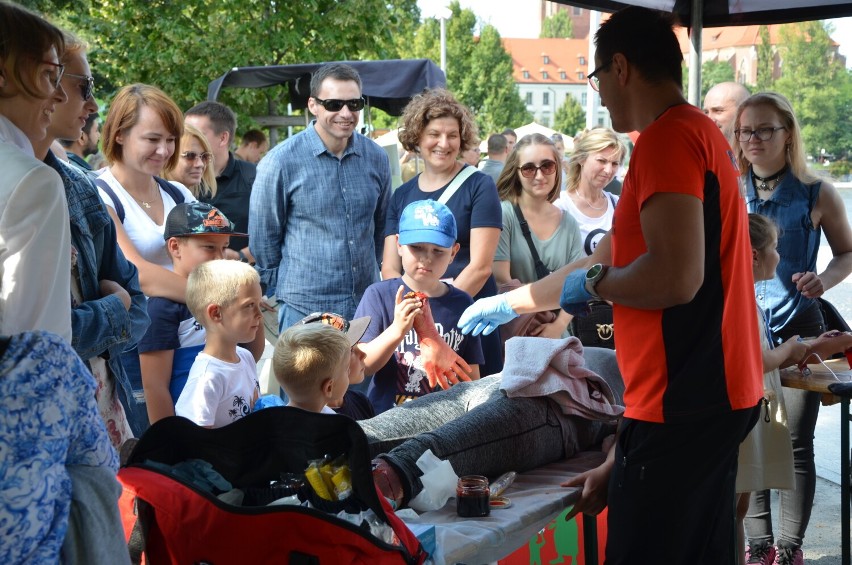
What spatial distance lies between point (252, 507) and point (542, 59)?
11962cm

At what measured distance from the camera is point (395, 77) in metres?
9.48

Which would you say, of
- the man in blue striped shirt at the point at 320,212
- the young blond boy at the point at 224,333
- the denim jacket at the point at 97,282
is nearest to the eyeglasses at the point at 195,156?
the man in blue striped shirt at the point at 320,212

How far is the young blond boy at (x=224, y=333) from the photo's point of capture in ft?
9.18

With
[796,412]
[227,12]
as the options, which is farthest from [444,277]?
[227,12]

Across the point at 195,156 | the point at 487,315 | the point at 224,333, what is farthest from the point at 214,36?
the point at 224,333

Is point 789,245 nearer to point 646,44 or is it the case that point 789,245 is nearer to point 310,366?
point 646,44

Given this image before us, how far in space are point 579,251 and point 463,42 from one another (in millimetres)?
51784

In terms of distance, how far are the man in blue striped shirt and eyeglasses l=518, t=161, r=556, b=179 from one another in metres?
0.86

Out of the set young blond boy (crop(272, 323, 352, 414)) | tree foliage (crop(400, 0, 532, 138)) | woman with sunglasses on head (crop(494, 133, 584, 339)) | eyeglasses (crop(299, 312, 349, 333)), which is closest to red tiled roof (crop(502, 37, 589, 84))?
tree foliage (crop(400, 0, 532, 138))

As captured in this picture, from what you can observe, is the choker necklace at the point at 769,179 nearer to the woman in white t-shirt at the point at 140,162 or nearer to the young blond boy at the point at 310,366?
the young blond boy at the point at 310,366

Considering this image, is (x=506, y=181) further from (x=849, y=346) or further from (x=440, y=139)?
(x=849, y=346)

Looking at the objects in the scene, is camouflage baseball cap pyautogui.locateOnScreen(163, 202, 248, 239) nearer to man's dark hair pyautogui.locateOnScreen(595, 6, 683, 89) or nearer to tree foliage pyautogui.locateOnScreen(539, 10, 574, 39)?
man's dark hair pyautogui.locateOnScreen(595, 6, 683, 89)

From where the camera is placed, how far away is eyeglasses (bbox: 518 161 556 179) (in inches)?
187

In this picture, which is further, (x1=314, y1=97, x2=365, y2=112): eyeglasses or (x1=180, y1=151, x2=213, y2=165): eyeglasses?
(x1=180, y1=151, x2=213, y2=165): eyeglasses
